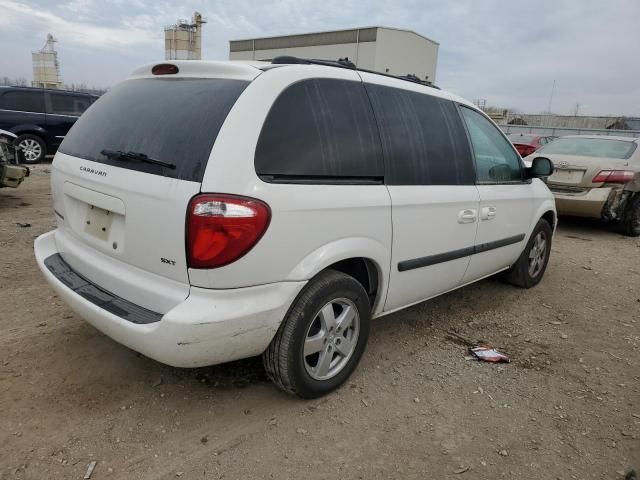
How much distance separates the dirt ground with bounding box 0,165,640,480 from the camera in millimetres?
2221

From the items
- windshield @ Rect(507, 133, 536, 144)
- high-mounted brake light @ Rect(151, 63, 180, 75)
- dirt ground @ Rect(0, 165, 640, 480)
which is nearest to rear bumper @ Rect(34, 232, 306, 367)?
dirt ground @ Rect(0, 165, 640, 480)

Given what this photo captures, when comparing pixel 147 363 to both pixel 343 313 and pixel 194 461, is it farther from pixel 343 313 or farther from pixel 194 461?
pixel 343 313

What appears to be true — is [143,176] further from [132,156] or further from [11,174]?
[11,174]

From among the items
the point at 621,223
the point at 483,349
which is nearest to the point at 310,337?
the point at 483,349

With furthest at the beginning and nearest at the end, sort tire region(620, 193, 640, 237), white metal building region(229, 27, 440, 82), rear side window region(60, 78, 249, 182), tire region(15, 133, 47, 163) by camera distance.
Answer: white metal building region(229, 27, 440, 82), tire region(15, 133, 47, 163), tire region(620, 193, 640, 237), rear side window region(60, 78, 249, 182)

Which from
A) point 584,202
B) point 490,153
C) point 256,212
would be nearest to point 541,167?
point 490,153

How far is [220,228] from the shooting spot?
80.8 inches

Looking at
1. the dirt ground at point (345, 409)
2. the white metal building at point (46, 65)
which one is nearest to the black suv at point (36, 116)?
the dirt ground at point (345, 409)

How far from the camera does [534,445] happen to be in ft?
8.00

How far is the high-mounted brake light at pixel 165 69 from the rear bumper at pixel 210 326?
4.08 ft

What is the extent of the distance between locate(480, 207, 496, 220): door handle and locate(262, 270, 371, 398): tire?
1.28 meters

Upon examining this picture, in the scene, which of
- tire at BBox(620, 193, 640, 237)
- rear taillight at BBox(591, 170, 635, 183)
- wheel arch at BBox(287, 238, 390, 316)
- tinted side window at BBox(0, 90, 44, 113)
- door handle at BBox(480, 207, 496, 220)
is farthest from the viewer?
tinted side window at BBox(0, 90, 44, 113)

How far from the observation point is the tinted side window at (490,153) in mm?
3579

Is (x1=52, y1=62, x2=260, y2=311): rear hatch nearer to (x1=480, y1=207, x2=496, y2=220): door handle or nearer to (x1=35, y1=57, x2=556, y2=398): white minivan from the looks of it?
(x1=35, y1=57, x2=556, y2=398): white minivan
